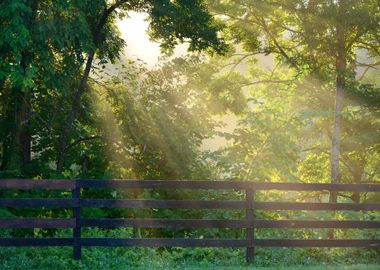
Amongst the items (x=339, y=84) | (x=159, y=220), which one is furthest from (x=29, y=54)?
(x=339, y=84)

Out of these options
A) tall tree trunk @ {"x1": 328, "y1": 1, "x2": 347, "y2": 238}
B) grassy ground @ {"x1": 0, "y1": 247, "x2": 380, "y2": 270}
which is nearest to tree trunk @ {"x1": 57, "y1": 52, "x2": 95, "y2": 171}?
grassy ground @ {"x1": 0, "y1": 247, "x2": 380, "y2": 270}

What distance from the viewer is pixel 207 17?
22000mm

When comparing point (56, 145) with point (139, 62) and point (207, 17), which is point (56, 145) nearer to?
point (139, 62)

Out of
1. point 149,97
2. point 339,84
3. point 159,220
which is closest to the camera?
point 159,220

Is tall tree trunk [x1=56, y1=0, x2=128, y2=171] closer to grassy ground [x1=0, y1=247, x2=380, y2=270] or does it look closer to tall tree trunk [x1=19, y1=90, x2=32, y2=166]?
tall tree trunk [x1=19, y1=90, x2=32, y2=166]

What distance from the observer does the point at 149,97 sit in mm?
23312

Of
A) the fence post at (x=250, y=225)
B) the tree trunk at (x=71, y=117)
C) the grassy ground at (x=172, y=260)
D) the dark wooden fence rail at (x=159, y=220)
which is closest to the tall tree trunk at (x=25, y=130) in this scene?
the tree trunk at (x=71, y=117)

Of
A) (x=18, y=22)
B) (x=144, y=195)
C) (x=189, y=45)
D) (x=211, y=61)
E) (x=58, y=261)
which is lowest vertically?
(x=58, y=261)

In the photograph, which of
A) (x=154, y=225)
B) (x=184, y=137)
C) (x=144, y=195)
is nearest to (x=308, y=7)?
(x=184, y=137)

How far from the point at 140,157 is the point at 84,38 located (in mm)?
6668

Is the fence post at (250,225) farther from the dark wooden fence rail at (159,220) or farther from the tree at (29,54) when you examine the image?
the tree at (29,54)

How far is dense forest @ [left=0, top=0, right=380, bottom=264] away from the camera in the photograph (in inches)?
667

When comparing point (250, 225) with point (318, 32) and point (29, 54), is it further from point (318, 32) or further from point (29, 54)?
point (318, 32)

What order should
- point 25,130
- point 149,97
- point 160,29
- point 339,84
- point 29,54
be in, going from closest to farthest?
point 29,54, point 160,29, point 25,130, point 149,97, point 339,84
